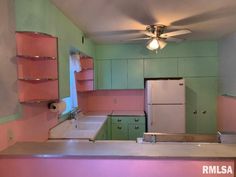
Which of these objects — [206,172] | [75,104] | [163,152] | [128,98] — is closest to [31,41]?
[163,152]

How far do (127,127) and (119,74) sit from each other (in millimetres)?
1144

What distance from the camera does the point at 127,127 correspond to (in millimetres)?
4676

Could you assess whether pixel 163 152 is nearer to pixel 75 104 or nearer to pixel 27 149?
pixel 27 149

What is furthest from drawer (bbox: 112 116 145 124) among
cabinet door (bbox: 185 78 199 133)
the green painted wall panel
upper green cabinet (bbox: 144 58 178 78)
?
the green painted wall panel

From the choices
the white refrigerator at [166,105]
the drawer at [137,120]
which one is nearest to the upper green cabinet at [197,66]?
the white refrigerator at [166,105]

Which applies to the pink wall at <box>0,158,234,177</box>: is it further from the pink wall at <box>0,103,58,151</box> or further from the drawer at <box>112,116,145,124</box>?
the drawer at <box>112,116,145,124</box>

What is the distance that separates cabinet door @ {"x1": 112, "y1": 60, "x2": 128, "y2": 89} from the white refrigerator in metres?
0.68

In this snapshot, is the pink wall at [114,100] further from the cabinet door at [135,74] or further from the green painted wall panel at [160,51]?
the green painted wall panel at [160,51]

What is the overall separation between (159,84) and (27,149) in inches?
123

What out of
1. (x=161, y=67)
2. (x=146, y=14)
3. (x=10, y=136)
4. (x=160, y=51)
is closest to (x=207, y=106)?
(x=161, y=67)

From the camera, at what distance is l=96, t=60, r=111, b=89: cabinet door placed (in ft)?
16.7

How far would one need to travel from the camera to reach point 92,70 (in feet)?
15.5

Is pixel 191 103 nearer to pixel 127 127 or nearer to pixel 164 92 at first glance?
pixel 164 92

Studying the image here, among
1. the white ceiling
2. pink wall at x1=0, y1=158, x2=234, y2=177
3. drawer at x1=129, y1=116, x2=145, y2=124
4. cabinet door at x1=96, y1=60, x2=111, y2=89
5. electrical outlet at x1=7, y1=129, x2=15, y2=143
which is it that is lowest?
drawer at x1=129, y1=116, x2=145, y2=124
